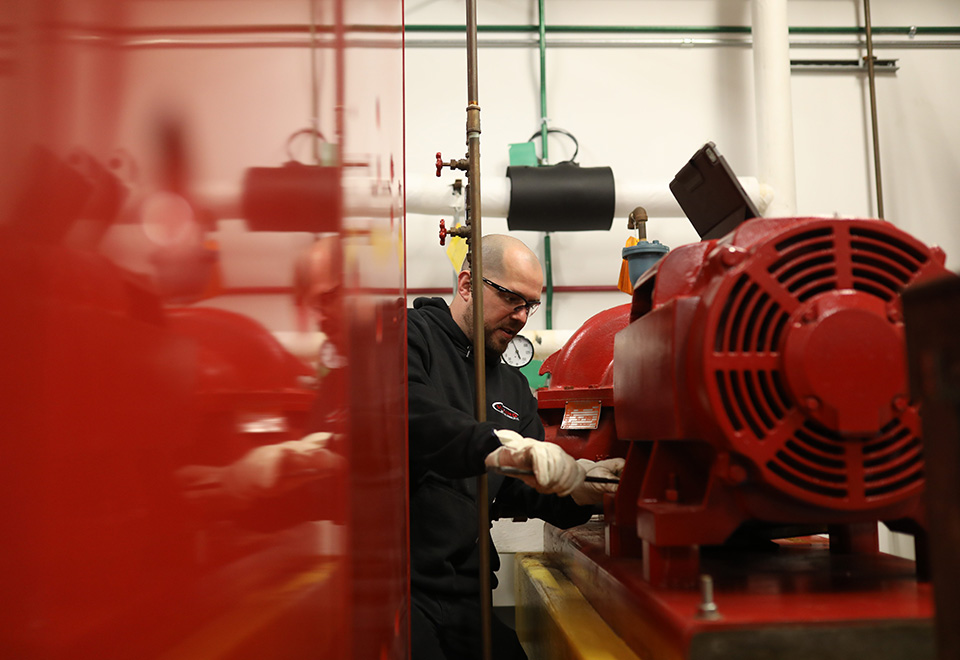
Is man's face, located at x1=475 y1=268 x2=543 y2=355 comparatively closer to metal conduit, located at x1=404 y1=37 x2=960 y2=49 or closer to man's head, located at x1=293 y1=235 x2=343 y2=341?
man's head, located at x1=293 y1=235 x2=343 y2=341

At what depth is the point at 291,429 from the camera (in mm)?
342

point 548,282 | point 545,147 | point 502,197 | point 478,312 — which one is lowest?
point 478,312

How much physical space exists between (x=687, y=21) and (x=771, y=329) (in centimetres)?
315

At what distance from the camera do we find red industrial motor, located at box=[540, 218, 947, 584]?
0.70 m

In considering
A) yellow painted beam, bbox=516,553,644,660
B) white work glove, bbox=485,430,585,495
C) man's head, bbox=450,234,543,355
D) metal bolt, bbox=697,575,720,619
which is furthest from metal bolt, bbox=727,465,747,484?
man's head, bbox=450,234,543,355

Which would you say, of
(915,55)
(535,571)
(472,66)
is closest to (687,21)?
(915,55)

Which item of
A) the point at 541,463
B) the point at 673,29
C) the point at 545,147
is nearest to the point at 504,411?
the point at 541,463

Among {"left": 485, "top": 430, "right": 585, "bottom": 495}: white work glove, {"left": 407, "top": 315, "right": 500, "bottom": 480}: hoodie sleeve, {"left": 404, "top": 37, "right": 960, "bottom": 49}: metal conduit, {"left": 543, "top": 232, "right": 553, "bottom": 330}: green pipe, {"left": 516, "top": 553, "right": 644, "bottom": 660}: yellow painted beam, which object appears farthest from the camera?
{"left": 404, "top": 37, "right": 960, "bottom": 49}: metal conduit

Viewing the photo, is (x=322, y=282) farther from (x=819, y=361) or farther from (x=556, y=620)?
(x=556, y=620)

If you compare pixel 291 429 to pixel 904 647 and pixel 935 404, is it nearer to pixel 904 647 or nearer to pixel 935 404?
pixel 935 404

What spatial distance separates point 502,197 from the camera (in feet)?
9.08

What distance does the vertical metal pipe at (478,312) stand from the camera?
124cm

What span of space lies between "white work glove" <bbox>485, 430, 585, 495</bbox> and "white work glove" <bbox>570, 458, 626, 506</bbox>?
0.07 metres

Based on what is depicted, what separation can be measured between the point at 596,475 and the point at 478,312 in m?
0.38
